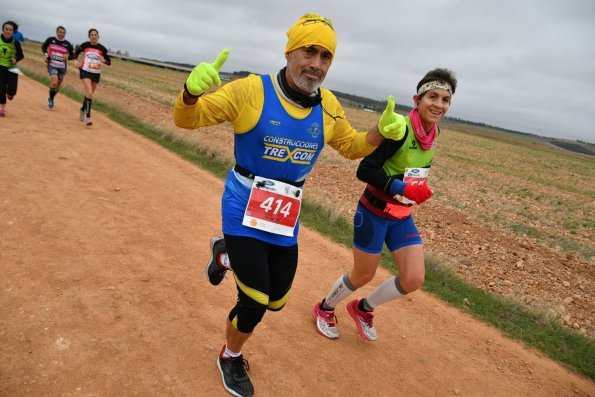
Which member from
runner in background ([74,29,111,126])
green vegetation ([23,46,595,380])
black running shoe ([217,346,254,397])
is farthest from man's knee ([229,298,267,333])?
runner in background ([74,29,111,126])

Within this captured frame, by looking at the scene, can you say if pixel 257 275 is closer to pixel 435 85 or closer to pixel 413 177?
pixel 413 177

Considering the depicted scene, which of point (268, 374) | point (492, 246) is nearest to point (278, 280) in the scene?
point (268, 374)

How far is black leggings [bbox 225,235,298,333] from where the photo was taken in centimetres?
263

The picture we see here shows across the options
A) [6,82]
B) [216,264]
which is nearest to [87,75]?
[6,82]

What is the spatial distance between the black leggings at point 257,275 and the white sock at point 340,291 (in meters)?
1.08

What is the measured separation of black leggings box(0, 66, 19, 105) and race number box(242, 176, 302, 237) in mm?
10120

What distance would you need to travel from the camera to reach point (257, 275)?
2.62m

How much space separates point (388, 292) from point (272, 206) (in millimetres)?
1593

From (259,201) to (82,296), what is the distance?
6.70 feet

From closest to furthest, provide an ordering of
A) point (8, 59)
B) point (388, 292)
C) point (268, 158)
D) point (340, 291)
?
point (268, 158) → point (388, 292) → point (340, 291) → point (8, 59)

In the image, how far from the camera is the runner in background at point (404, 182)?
11.0ft

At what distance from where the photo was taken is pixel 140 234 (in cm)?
505

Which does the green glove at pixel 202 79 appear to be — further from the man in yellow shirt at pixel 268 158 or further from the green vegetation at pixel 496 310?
the green vegetation at pixel 496 310

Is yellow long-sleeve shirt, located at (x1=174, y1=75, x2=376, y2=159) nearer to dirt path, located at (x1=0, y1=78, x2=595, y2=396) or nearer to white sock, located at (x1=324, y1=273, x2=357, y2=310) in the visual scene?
white sock, located at (x1=324, y1=273, x2=357, y2=310)
